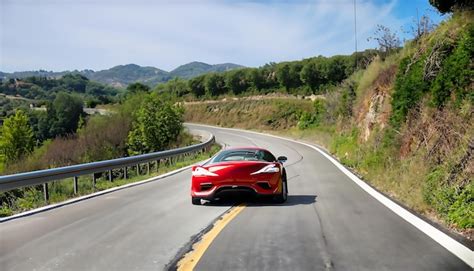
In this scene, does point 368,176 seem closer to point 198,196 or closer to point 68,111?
point 198,196

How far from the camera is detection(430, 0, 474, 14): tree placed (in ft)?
54.6

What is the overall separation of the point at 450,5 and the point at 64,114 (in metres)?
71.9

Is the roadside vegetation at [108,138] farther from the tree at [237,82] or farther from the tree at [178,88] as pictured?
the tree at [178,88]

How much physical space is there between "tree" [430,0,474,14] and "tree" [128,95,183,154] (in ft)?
109

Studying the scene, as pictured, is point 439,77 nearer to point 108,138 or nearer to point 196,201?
point 196,201

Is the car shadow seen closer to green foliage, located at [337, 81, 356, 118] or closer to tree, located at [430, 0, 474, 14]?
tree, located at [430, 0, 474, 14]

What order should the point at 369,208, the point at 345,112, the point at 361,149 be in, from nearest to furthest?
the point at 369,208
the point at 361,149
the point at 345,112

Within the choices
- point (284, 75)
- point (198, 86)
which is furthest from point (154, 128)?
point (198, 86)

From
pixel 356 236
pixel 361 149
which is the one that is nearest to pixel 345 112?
pixel 361 149

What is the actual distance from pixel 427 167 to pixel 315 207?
9.50ft

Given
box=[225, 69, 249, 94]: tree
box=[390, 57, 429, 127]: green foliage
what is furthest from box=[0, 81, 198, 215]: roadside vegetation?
box=[225, 69, 249, 94]: tree

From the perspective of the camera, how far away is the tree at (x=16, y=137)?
6241cm

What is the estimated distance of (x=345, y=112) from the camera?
35406 millimetres

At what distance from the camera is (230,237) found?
757 cm
